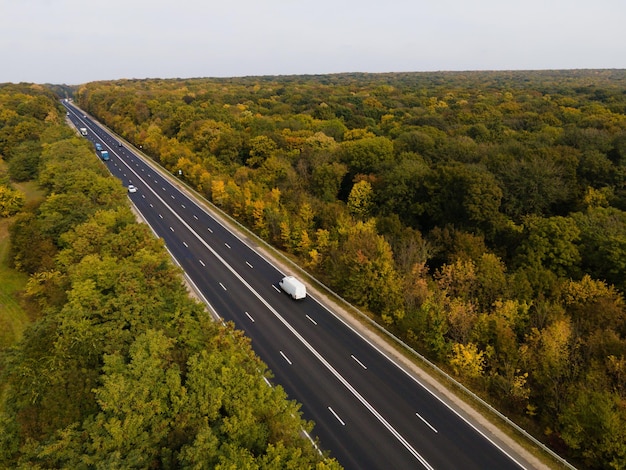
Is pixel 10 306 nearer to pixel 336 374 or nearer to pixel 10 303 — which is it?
pixel 10 303

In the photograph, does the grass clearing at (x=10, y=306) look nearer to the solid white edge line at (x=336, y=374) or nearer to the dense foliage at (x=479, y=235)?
the solid white edge line at (x=336, y=374)

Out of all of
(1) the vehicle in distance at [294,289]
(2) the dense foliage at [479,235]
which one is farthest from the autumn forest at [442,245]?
(1) the vehicle in distance at [294,289]

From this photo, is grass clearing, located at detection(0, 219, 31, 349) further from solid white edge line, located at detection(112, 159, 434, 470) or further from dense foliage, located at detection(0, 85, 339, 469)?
solid white edge line, located at detection(112, 159, 434, 470)

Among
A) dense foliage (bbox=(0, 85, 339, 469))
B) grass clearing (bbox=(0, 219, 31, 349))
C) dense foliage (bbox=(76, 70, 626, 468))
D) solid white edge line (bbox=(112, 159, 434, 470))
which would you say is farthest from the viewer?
grass clearing (bbox=(0, 219, 31, 349))

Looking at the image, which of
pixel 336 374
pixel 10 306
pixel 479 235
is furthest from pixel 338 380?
pixel 10 306

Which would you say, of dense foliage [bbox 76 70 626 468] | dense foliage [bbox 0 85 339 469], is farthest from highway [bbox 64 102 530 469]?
dense foliage [bbox 0 85 339 469]

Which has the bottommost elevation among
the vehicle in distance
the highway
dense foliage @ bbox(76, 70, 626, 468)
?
the highway
